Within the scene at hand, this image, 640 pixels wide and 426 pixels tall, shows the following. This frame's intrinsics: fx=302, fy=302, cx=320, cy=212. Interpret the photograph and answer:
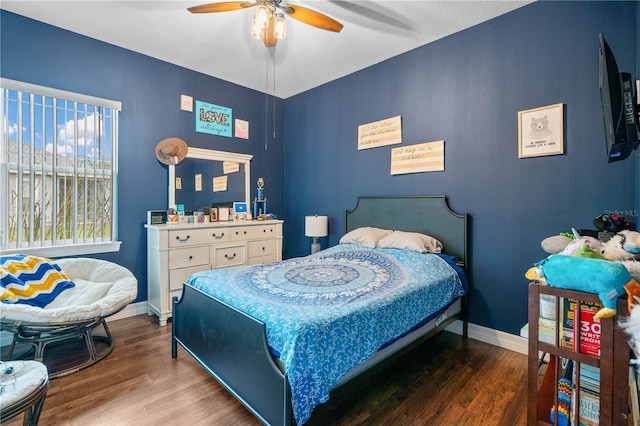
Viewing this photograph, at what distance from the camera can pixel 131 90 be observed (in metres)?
3.10

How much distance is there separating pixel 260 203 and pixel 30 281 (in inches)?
95.6

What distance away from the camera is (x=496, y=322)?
258cm

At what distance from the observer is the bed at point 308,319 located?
4.39 feet

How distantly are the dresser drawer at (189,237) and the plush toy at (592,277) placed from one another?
2.85m

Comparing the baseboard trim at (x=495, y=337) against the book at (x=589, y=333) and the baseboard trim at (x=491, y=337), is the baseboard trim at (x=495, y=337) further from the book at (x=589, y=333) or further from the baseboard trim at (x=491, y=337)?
the book at (x=589, y=333)

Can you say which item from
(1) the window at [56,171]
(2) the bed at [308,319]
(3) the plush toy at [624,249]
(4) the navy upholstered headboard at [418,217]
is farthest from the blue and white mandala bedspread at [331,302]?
(1) the window at [56,171]

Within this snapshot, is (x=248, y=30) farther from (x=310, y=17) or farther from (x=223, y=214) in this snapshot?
(x=223, y=214)

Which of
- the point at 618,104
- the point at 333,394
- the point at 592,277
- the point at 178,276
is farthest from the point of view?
the point at 178,276

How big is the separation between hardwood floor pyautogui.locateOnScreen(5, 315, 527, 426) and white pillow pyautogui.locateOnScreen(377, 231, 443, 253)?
837mm

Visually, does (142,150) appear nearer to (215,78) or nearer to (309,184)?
(215,78)

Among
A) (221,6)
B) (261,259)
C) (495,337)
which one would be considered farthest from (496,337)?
(221,6)

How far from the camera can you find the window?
251 cm

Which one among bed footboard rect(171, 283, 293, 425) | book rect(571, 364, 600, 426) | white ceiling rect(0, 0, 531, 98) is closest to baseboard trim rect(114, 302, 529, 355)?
book rect(571, 364, 600, 426)

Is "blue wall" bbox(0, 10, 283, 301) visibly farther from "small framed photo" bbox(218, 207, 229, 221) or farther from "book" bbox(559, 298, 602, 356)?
"book" bbox(559, 298, 602, 356)
